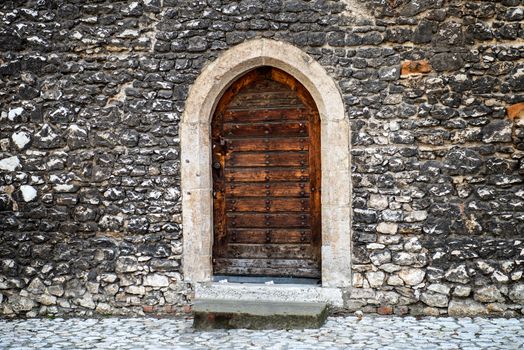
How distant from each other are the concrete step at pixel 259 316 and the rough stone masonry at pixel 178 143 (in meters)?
0.57

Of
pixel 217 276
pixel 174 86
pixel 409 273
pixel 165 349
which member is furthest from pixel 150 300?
pixel 409 273

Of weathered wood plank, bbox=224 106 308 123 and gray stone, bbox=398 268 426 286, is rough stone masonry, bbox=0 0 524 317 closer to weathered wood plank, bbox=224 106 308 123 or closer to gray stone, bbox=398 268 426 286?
gray stone, bbox=398 268 426 286

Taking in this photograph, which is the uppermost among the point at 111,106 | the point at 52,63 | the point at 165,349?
the point at 52,63

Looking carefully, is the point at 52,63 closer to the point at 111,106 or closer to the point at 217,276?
the point at 111,106

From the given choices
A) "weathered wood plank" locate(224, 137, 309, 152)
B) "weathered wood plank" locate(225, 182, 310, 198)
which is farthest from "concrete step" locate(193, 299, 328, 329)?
"weathered wood plank" locate(224, 137, 309, 152)

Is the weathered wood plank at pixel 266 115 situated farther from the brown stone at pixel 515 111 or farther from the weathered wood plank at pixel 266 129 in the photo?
the brown stone at pixel 515 111

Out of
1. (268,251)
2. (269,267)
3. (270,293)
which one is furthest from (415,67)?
(270,293)

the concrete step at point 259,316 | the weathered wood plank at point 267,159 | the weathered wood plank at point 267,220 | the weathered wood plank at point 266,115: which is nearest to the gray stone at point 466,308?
the concrete step at point 259,316

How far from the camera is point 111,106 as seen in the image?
566cm

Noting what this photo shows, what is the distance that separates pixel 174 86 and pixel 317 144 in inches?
58.1

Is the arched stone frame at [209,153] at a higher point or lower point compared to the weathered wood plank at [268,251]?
higher

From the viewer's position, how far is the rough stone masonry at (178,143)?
515cm

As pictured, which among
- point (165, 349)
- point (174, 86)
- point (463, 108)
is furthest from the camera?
point (174, 86)

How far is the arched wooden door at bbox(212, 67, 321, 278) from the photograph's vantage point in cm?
564
